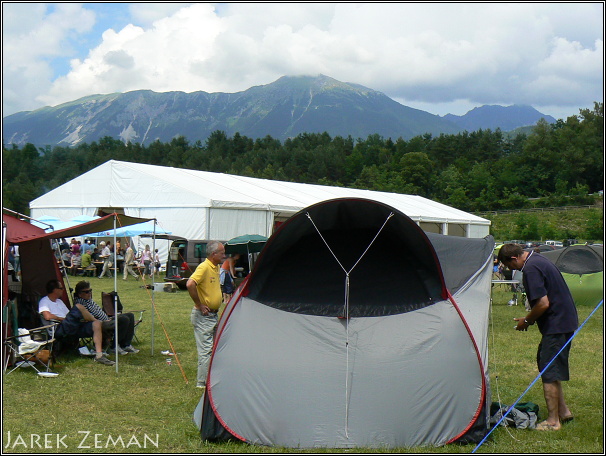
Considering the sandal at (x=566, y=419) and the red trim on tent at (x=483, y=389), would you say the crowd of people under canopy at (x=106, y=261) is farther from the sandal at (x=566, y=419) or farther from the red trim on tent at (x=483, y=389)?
the sandal at (x=566, y=419)

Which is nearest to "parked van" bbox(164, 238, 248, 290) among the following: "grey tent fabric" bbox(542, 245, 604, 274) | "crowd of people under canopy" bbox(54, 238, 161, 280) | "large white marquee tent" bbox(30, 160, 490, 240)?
"crowd of people under canopy" bbox(54, 238, 161, 280)

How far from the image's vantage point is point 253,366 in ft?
17.3

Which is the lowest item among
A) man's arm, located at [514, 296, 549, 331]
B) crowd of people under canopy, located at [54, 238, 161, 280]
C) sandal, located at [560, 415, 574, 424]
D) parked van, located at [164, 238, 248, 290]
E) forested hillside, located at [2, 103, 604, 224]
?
crowd of people under canopy, located at [54, 238, 161, 280]

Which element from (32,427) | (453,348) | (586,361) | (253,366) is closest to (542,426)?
(453,348)

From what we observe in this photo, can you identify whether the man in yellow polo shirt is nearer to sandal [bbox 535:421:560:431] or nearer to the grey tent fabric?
sandal [bbox 535:421:560:431]

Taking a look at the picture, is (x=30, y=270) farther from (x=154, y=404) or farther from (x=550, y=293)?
(x=550, y=293)

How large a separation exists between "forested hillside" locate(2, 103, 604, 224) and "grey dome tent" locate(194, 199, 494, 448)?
62169mm

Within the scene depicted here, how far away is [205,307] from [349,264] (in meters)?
1.78

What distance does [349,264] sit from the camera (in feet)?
19.0

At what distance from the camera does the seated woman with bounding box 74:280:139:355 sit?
830 centimetres

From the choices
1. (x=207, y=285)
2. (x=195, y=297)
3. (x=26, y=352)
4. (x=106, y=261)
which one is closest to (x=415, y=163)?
(x=106, y=261)

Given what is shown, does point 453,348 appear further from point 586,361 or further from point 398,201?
point 398,201

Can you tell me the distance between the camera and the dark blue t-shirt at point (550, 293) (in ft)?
17.5

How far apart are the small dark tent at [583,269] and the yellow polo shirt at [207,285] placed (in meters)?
9.29
